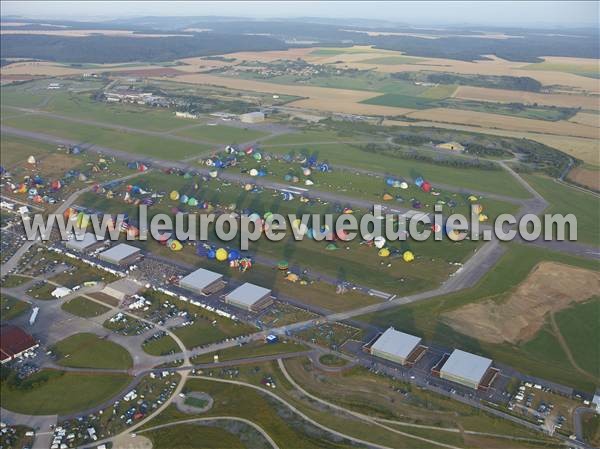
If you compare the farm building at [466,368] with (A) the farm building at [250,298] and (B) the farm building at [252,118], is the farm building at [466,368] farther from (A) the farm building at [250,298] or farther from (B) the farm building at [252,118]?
(B) the farm building at [252,118]

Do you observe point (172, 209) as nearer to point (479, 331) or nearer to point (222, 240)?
point (222, 240)

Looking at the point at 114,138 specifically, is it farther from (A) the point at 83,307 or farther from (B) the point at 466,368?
(B) the point at 466,368

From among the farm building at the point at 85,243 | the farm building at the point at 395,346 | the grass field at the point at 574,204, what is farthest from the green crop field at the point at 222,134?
the farm building at the point at 395,346

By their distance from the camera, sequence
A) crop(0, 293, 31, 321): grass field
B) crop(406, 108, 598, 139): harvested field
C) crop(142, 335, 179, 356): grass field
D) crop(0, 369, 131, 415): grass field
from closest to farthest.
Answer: crop(0, 369, 131, 415): grass field, crop(142, 335, 179, 356): grass field, crop(0, 293, 31, 321): grass field, crop(406, 108, 598, 139): harvested field

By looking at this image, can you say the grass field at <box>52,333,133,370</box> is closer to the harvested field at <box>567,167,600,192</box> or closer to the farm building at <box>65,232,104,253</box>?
the farm building at <box>65,232,104,253</box>

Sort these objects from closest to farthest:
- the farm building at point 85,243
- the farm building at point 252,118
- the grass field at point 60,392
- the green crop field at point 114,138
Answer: the grass field at point 60,392 < the farm building at point 85,243 < the green crop field at point 114,138 < the farm building at point 252,118

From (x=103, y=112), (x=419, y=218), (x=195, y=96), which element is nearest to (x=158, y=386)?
(x=419, y=218)

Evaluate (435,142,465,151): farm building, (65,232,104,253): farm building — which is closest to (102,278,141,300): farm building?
(65,232,104,253): farm building
